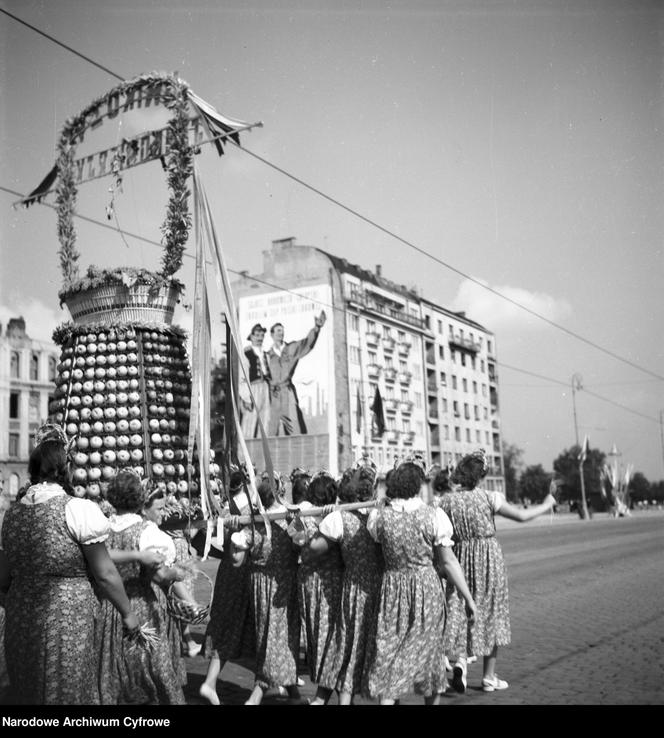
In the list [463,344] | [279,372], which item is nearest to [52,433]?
[279,372]

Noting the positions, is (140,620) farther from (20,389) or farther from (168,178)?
(20,389)

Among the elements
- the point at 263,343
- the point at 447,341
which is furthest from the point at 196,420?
the point at 447,341

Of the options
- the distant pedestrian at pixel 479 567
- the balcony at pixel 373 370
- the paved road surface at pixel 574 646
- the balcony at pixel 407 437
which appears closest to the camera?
the paved road surface at pixel 574 646

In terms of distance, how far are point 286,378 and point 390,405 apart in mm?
9811

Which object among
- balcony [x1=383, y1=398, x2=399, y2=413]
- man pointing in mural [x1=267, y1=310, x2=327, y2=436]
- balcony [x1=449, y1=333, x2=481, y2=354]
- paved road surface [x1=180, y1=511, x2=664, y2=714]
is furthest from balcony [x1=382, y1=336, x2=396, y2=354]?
paved road surface [x1=180, y1=511, x2=664, y2=714]

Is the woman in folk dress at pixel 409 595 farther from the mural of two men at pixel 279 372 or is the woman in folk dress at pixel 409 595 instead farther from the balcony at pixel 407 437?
the balcony at pixel 407 437

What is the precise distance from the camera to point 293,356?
55.0 meters

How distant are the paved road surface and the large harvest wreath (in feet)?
12.0

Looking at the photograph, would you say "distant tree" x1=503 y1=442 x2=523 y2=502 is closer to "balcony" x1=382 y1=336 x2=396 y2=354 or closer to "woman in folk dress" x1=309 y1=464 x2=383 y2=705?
"balcony" x1=382 y1=336 x2=396 y2=354

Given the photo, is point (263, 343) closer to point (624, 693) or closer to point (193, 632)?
point (193, 632)

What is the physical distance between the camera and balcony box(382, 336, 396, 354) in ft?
201

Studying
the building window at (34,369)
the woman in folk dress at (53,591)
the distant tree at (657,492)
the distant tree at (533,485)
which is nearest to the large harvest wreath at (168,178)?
the woman in folk dress at (53,591)

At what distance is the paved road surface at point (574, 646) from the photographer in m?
6.19

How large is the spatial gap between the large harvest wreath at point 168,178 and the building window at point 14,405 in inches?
1220
